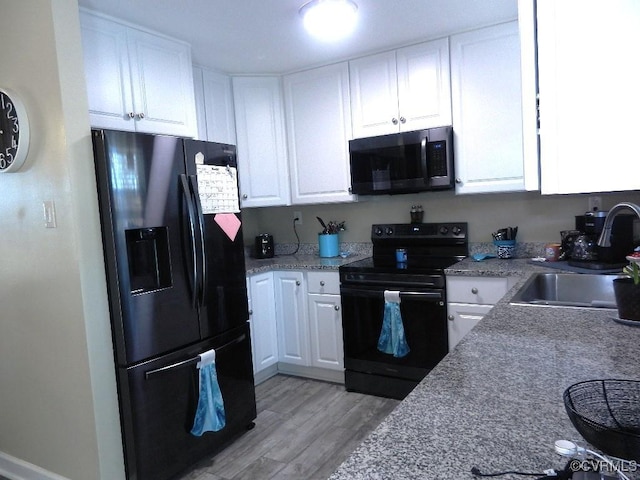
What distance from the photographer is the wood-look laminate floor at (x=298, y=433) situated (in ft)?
7.09

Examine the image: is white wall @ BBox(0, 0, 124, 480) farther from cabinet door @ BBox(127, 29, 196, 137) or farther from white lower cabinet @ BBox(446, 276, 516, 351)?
white lower cabinet @ BBox(446, 276, 516, 351)

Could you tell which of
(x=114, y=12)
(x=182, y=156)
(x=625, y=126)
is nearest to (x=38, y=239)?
(x=182, y=156)

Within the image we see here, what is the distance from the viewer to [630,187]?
0.73 meters

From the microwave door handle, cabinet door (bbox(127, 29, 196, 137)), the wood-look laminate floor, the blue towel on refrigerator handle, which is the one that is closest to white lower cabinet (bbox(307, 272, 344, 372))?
the wood-look laminate floor

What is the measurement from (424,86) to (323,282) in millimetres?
1467

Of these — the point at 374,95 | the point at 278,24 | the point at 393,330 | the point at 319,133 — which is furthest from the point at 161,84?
the point at 393,330

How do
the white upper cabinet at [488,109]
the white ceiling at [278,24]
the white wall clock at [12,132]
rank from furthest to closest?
the white upper cabinet at [488,109] < the white ceiling at [278,24] < the white wall clock at [12,132]

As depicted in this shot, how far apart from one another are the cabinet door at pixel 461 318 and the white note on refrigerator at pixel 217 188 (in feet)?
4.59

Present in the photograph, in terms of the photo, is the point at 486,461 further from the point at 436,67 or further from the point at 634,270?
the point at 436,67

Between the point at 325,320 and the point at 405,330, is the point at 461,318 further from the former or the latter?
the point at 325,320

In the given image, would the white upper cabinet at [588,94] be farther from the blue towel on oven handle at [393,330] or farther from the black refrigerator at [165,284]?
the blue towel on oven handle at [393,330]

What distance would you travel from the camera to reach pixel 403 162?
2.91 m

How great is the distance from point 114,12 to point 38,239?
1208 millimetres

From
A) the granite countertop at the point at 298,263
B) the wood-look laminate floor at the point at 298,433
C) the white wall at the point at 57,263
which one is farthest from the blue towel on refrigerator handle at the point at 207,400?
the granite countertop at the point at 298,263
